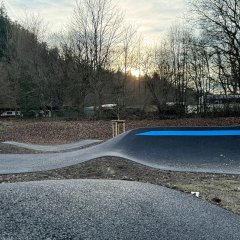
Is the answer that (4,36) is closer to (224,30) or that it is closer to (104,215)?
(224,30)

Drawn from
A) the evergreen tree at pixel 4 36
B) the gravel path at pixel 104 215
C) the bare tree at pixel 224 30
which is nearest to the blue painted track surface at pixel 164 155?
the gravel path at pixel 104 215

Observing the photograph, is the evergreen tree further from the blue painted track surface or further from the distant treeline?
the blue painted track surface

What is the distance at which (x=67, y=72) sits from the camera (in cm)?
3694

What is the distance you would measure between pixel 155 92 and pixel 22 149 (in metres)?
19.7

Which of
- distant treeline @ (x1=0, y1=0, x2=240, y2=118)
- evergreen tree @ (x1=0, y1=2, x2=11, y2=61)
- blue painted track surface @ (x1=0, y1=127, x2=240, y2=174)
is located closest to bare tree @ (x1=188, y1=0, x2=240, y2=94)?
distant treeline @ (x1=0, y1=0, x2=240, y2=118)

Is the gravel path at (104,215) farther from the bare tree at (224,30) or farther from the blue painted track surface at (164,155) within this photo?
the bare tree at (224,30)

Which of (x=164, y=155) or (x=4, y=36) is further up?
(x=4, y=36)

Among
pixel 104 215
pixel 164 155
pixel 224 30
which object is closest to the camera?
pixel 104 215

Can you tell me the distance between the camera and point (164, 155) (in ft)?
36.9

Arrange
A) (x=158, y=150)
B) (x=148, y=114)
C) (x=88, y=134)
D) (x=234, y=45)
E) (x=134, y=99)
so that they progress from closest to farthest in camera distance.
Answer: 1. (x=158, y=150)
2. (x=88, y=134)
3. (x=234, y=45)
4. (x=148, y=114)
5. (x=134, y=99)

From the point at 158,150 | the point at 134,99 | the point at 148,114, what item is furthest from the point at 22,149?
the point at 134,99

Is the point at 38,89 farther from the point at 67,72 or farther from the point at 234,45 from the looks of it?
the point at 234,45

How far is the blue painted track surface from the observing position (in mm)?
9797

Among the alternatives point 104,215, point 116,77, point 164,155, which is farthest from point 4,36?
point 104,215
